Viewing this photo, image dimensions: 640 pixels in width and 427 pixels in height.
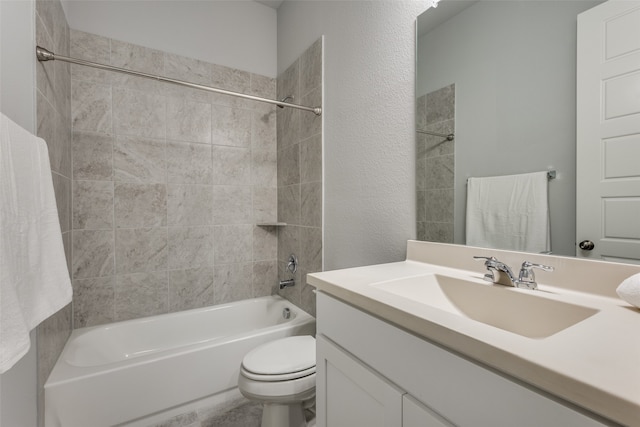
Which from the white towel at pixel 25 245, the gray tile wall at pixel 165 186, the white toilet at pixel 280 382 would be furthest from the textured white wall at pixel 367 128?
the white towel at pixel 25 245

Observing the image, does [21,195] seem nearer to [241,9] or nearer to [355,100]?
[355,100]

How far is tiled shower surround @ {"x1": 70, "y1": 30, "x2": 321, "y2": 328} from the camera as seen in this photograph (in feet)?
5.47

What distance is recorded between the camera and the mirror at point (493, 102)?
763mm

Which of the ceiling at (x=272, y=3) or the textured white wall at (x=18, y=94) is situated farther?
the ceiling at (x=272, y=3)

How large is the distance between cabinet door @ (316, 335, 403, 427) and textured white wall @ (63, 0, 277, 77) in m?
2.10

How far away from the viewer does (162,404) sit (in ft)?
4.37

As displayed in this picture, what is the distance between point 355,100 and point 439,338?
123 centimetres

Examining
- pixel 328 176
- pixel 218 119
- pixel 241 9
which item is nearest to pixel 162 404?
pixel 328 176

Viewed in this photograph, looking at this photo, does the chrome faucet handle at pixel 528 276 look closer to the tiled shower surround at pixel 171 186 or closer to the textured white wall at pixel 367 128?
the textured white wall at pixel 367 128

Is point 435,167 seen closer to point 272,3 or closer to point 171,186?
point 171,186

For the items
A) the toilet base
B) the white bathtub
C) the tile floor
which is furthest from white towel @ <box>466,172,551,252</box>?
the tile floor

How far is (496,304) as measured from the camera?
2.49 feet

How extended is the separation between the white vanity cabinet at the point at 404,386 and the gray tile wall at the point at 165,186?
4.59ft

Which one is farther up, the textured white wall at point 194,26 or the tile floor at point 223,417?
the textured white wall at point 194,26
